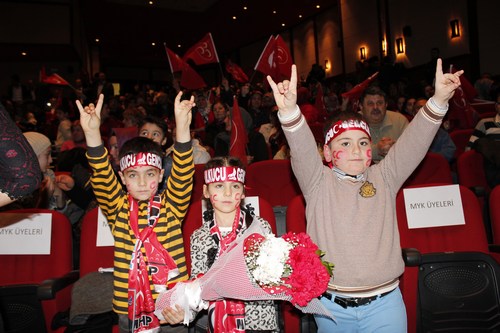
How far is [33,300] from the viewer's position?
2.48m

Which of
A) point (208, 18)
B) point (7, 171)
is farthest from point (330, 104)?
point (208, 18)

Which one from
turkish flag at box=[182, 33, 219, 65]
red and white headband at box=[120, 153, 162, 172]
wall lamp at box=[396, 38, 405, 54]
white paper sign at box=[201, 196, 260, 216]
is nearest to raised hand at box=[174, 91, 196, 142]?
red and white headband at box=[120, 153, 162, 172]

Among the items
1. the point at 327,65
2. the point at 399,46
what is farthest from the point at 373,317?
the point at 327,65

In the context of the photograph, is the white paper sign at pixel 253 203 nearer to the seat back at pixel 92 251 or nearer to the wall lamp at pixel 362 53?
the seat back at pixel 92 251

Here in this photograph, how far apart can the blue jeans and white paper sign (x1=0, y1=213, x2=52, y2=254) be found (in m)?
1.89

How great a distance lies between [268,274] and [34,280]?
77.8 inches

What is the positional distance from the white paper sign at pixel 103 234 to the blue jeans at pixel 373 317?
150 cm

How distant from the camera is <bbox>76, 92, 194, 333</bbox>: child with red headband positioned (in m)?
2.25

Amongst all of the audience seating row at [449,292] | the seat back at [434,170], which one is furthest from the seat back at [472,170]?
the audience seating row at [449,292]

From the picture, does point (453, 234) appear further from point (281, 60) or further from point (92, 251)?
point (281, 60)

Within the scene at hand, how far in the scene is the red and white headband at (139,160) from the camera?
2379 millimetres

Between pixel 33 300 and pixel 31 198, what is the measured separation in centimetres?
90

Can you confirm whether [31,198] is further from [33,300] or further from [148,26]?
[148,26]

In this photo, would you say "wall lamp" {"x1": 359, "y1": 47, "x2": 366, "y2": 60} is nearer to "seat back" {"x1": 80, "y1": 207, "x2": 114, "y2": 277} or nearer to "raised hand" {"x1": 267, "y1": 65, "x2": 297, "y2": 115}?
"seat back" {"x1": 80, "y1": 207, "x2": 114, "y2": 277}
